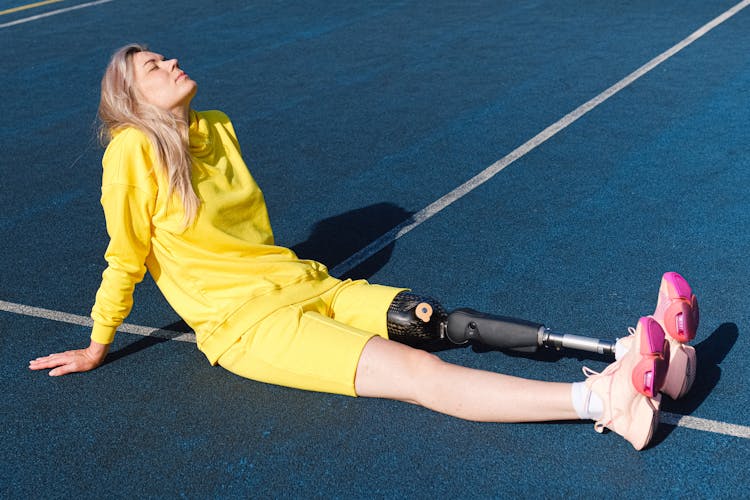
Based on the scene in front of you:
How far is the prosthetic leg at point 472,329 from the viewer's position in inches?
153

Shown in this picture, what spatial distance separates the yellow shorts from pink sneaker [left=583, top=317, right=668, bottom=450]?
973mm

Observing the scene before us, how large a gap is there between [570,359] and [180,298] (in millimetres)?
1765

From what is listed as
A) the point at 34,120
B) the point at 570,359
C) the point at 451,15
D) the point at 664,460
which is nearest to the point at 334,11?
the point at 451,15

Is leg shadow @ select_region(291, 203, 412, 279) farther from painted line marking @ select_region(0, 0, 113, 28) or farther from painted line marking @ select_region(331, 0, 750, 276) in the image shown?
painted line marking @ select_region(0, 0, 113, 28)

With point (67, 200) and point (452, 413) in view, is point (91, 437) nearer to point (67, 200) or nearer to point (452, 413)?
point (452, 413)

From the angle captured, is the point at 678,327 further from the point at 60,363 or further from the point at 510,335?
the point at 60,363

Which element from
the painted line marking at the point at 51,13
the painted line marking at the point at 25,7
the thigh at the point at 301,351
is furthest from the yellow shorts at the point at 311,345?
the painted line marking at the point at 25,7

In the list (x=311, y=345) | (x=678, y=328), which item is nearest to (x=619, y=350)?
(x=678, y=328)

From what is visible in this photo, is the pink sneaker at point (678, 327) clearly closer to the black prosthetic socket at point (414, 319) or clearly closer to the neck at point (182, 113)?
the black prosthetic socket at point (414, 319)

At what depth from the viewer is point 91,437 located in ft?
12.7

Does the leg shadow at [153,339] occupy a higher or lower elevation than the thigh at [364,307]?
lower

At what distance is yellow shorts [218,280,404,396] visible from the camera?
3748 mm

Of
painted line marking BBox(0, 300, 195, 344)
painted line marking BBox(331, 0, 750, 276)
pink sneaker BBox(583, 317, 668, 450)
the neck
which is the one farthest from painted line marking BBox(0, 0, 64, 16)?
pink sneaker BBox(583, 317, 668, 450)

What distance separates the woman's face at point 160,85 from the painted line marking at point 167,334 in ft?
3.91
